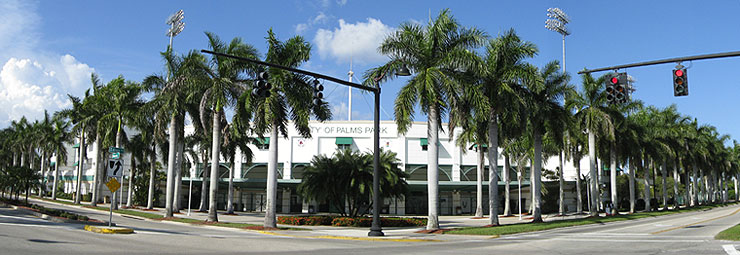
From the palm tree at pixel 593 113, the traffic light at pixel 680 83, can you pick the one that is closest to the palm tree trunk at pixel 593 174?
the palm tree at pixel 593 113

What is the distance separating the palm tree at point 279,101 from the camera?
2781 cm

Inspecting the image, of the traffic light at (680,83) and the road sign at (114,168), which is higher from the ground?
the traffic light at (680,83)

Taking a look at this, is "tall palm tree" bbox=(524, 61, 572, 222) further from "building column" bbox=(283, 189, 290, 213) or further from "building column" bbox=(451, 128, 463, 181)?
"building column" bbox=(283, 189, 290, 213)

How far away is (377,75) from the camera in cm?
2706

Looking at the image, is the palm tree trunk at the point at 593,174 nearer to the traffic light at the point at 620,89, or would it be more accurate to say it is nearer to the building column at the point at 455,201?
the building column at the point at 455,201

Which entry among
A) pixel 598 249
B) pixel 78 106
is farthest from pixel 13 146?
pixel 598 249

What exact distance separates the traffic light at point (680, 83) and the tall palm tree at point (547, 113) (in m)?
15.8

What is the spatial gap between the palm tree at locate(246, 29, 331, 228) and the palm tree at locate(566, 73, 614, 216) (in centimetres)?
2288

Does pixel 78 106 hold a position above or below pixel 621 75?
above

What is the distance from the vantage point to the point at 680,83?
16.3 m

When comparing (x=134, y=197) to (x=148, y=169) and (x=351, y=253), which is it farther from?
(x=351, y=253)

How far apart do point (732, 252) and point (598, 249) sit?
11.2 feet

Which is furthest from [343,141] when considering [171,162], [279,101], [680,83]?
[680,83]

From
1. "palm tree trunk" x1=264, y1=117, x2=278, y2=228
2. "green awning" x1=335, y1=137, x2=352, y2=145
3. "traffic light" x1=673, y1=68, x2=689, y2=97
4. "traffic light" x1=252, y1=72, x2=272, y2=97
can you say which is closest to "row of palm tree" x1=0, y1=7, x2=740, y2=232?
"palm tree trunk" x1=264, y1=117, x2=278, y2=228
